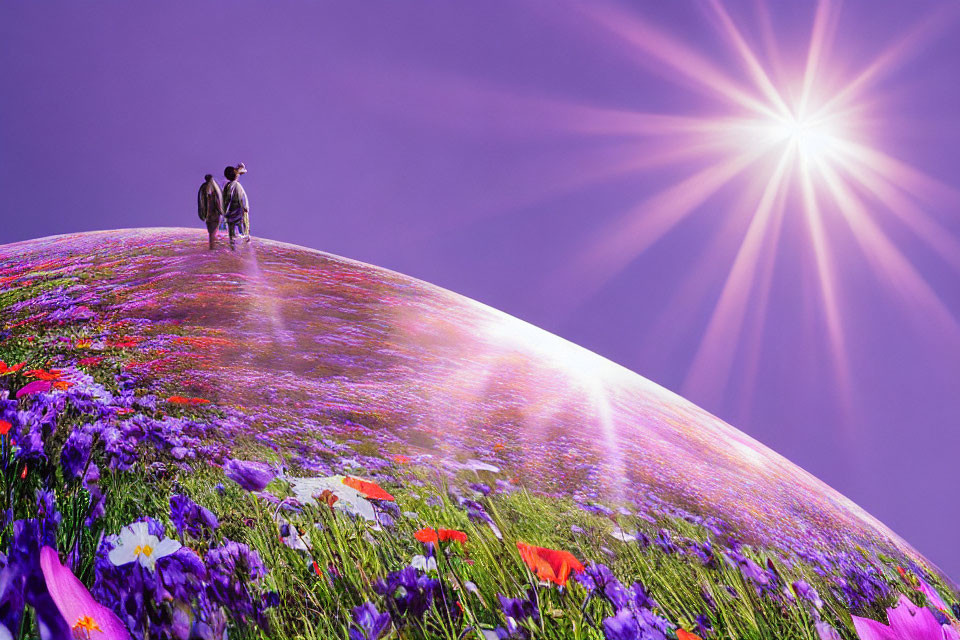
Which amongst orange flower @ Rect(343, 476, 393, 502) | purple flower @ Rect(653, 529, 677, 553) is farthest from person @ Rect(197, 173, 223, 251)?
purple flower @ Rect(653, 529, 677, 553)

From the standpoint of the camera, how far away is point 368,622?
Result: 4.55ft

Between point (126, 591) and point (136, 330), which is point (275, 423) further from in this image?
point (136, 330)

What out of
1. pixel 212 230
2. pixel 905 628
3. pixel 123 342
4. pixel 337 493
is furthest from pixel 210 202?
pixel 905 628

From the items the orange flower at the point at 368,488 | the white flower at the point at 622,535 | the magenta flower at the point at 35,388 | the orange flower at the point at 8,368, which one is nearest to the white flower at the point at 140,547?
the orange flower at the point at 368,488

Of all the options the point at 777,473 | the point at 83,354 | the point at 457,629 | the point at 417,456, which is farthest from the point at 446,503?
the point at 777,473

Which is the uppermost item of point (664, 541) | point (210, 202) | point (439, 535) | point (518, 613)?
point (210, 202)

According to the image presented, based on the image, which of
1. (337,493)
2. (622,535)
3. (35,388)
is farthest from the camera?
(35,388)

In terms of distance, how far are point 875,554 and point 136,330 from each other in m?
6.65

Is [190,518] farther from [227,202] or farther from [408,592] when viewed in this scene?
[227,202]

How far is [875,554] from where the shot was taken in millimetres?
3631

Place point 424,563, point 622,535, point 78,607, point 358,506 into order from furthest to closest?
point 622,535
point 358,506
point 424,563
point 78,607

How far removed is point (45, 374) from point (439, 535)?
2827 mm

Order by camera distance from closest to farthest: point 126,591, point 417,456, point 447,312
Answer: point 126,591 → point 417,456 → point 447,312

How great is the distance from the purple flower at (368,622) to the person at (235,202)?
8622 mm
